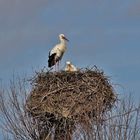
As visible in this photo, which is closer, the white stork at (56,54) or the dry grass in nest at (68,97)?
the dry grass in nest at (68,97)

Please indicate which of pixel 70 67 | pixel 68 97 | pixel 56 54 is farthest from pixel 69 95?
pixel 56 54

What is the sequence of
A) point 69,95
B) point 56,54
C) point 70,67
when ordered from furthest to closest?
1. point 56,54
2. point 70,67
3. point 69,95

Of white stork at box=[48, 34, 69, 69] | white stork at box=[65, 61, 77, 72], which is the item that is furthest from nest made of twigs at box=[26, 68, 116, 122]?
white stork at box=[48, 34, 69, 69]

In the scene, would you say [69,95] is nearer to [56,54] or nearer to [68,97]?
[68,97]

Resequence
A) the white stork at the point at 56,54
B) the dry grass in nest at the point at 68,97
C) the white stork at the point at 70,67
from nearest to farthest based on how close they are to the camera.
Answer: the dry grass in nest at the point at 68,97 → the white stork at the point at 70,67 → the white stork at the point at 56,54

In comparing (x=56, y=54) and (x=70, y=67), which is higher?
(x=56, y=54)

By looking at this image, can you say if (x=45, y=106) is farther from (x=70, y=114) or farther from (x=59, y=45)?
(x=59, y=45)

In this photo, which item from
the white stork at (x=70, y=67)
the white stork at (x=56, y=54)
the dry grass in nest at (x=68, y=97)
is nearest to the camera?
the dry grass in nest at (x=68, y=97)

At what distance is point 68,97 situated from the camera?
3506cm

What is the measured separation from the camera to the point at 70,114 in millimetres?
34969

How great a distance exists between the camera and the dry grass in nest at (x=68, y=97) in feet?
115

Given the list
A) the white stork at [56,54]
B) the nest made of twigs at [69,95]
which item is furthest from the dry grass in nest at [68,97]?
the white stork at [56,54]

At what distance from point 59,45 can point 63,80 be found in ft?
10.3

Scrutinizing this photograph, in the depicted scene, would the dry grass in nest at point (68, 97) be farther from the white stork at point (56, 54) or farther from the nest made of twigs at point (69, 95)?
the white stork at point (56, 54)
